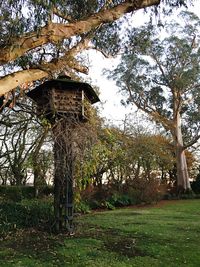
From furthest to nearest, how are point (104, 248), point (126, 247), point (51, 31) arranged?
point (126, 247)
point (104, 248)
point (51, 31)

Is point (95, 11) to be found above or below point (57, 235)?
above

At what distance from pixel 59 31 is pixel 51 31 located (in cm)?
15

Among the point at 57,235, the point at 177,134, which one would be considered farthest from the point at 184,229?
the point at 177,134

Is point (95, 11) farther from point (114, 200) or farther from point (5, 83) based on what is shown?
point (114, 200)

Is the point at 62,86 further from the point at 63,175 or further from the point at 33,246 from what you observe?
the point at 33,246

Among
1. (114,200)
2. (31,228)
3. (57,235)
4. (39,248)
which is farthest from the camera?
(114,200)

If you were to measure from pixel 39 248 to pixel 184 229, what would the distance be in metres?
4.06

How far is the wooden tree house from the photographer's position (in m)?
7.45

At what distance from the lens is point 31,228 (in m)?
7.89

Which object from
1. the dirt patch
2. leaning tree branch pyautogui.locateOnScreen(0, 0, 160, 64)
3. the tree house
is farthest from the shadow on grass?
leaning tree branch pyautogui.locateOnScreen(0, 0, 160, 64)

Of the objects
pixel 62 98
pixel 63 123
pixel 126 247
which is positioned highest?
pixel 62 98

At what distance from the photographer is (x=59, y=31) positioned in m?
5.40

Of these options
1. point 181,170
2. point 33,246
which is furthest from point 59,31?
point 181,170

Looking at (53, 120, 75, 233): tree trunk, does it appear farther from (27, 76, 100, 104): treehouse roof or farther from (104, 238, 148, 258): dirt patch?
(104, 238, 148, 258): dirt patch
